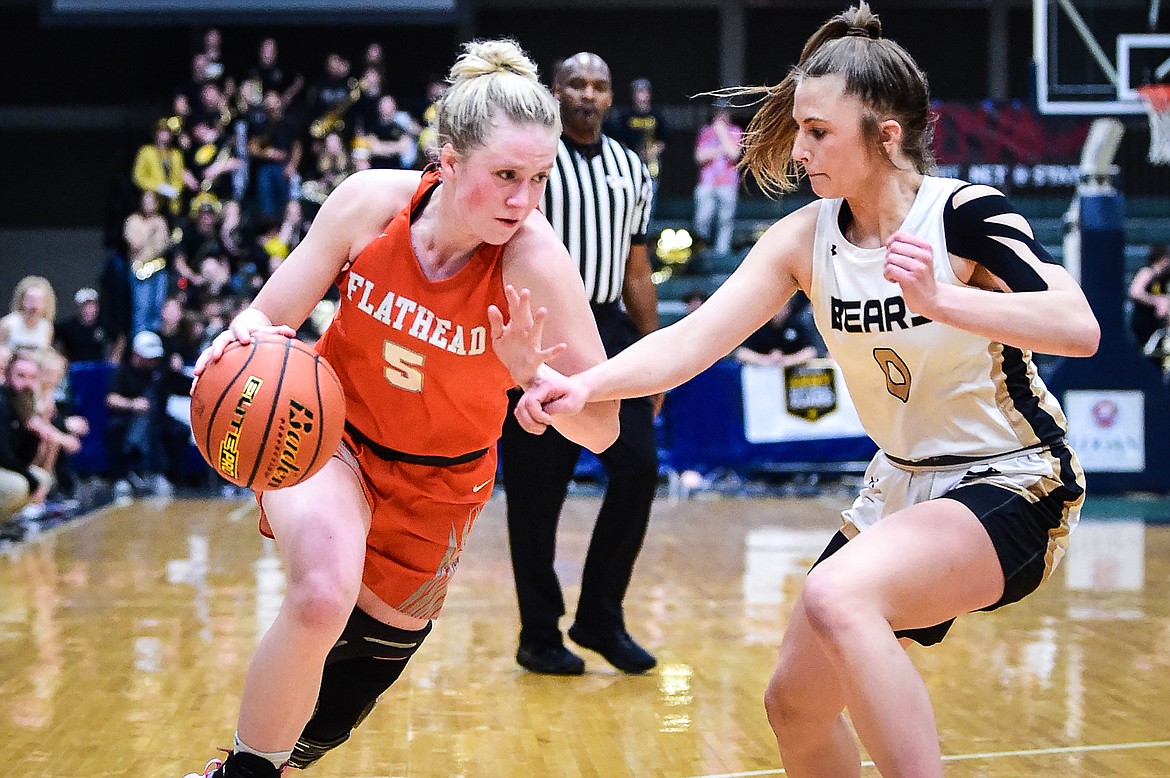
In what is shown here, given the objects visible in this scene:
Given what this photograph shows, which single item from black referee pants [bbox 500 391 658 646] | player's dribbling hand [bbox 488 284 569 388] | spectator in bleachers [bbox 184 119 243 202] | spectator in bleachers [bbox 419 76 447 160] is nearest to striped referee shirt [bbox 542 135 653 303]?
black referee pants [bbox 500 391 658 646]

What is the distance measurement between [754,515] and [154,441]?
17.3 ft

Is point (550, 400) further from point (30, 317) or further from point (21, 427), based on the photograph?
point (30, 317)

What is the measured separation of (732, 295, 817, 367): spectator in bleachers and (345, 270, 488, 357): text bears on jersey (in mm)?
8413

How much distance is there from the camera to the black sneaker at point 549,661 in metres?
5.04

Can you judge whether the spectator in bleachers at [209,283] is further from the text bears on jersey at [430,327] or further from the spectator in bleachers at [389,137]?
the text bears on jersey at [430,327]

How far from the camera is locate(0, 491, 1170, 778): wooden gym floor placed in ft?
12.9

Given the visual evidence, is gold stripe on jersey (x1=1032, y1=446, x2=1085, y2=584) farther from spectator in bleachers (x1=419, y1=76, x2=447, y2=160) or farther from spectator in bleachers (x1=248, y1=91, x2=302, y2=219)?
spectator in bleachers (x1=248, y1=91, x2=302, y2=219)

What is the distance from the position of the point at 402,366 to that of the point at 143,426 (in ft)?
30.8

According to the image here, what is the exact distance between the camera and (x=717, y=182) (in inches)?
627

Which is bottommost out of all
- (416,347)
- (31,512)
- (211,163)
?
(31,512)

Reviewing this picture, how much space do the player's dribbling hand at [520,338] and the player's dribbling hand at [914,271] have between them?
2.38 ft

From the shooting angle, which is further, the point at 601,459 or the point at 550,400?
the point at 601,459

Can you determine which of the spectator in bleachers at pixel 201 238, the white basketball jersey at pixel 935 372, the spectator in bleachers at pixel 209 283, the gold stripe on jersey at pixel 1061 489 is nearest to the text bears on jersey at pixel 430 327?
the white basketball jersey at pixel 935 372

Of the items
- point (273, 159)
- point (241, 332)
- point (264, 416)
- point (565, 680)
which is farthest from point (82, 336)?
point (264, 416)
